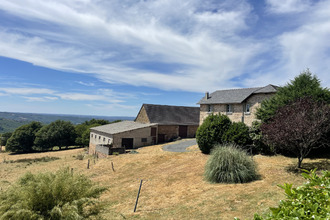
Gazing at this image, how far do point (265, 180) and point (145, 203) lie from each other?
6.27 m

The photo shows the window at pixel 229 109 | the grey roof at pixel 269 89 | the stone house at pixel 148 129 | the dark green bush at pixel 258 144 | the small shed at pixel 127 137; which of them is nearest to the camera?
the dark green bush at pixel 258 144

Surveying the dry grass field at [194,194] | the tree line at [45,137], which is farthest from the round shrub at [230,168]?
the tree line at [45,137]

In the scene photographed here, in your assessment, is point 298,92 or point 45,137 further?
point 45,137

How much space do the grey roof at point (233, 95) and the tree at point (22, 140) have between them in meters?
49.0

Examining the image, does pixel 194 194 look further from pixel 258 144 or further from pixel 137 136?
pixel 137 136

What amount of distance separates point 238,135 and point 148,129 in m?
19.3

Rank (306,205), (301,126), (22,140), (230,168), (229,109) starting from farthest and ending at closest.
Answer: (22,140) < (229,109) < (230,168) < (301,126) < (306,205)

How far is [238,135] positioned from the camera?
1848cm

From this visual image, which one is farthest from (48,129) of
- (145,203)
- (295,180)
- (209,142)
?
(295,180)

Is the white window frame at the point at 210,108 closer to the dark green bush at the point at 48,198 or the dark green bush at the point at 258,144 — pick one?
the dark green bush at the point at 258,144


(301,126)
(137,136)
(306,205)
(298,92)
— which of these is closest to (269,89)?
(298,92)

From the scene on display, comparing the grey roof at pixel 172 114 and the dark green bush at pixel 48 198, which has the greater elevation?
the grey roof at pixel 172 114

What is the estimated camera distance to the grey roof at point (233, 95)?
26.8 m

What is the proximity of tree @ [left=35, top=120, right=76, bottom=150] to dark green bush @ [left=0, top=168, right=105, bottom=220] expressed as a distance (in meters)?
53.5
